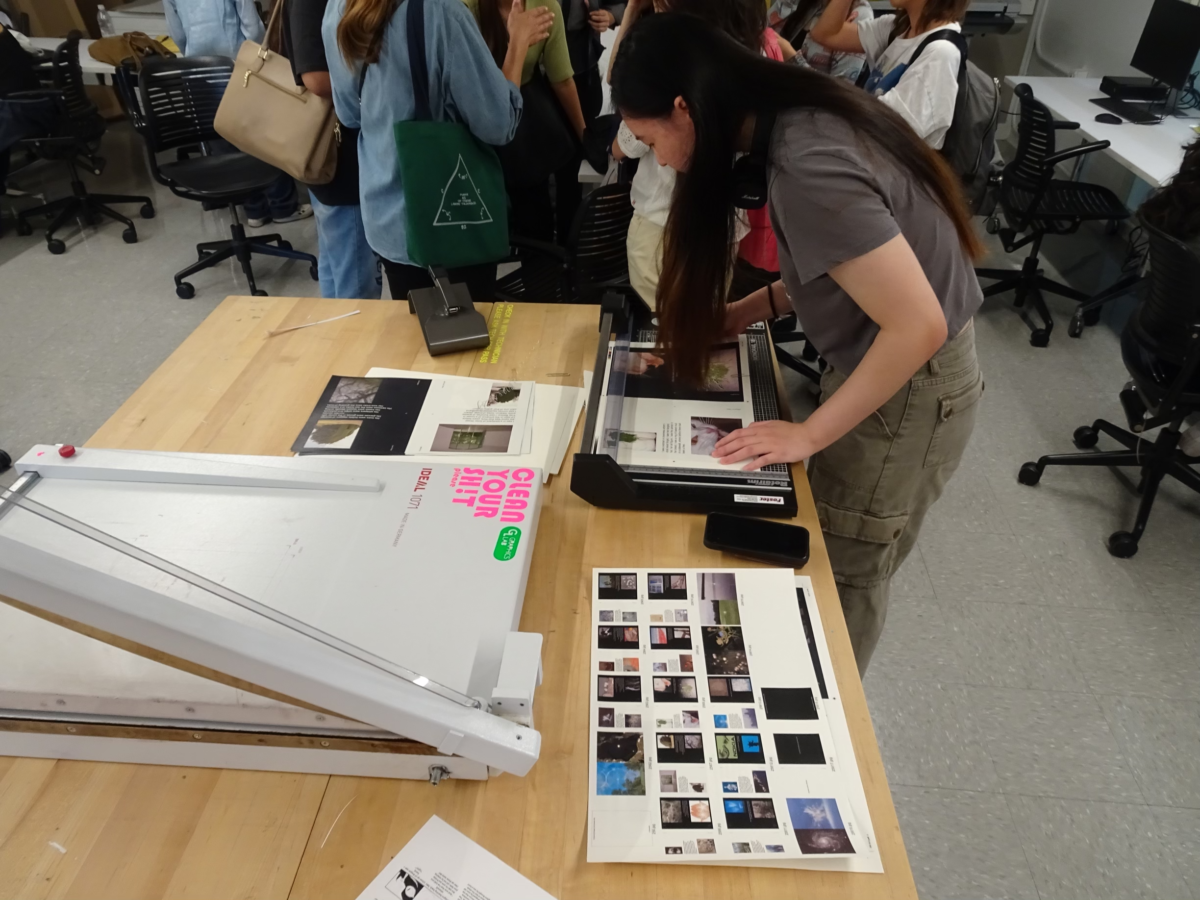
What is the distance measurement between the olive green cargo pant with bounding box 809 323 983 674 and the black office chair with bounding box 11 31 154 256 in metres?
3.89

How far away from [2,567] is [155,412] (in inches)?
32.9

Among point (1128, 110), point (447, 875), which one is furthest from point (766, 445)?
point (1128, 110)

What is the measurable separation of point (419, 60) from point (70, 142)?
3076 mm

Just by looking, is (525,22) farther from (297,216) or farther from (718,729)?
(297,216)

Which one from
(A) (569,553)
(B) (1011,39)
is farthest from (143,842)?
(B) (1011,39)

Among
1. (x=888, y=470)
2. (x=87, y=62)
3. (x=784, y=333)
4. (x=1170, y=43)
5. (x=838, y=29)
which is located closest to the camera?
(x=888, y=470)

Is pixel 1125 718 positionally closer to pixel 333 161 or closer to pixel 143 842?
pixel 143 842

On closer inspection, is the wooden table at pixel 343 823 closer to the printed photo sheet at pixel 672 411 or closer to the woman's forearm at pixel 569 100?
the printed photo sheet at pixel 672 411

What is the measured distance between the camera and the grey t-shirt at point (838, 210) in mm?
854

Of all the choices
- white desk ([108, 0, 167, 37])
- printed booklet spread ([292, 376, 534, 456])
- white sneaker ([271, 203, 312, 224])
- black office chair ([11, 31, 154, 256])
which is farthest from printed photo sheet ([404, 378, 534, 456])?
white desk ([108, 0, 167, 37])

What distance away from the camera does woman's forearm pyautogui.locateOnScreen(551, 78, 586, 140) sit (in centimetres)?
205

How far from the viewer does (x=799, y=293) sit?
3.39 ft

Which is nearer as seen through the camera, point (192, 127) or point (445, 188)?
point (445, 188)

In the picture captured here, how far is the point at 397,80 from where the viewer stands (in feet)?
5.11
